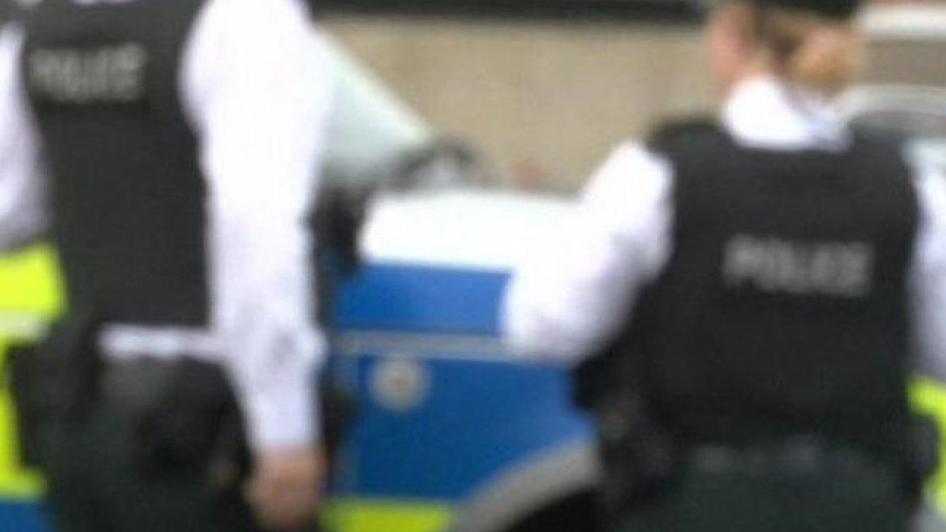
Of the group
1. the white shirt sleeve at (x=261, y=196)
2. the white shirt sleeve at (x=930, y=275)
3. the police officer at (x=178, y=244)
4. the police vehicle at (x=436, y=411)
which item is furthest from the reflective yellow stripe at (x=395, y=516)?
the white shirt sleeve at (x=930, y=275)

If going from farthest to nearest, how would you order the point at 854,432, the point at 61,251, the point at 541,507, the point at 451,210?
the point at 451,210, the point at 541,507, the point at 61,251, the point at 854,432

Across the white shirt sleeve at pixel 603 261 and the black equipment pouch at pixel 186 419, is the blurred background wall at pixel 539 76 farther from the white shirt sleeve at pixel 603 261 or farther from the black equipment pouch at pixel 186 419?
the white shirt sleeve at pixel 603 261

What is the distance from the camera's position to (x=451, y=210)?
5.10 meters

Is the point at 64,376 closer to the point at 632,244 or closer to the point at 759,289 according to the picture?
the point at 632,244

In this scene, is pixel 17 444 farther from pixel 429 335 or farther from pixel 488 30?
pixel 488 30

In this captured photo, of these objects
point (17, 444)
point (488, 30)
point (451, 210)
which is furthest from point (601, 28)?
point (17, 444)

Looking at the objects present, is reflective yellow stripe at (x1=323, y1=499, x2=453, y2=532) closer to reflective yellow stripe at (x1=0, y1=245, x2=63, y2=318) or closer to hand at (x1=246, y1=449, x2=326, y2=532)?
reflective yellow stripe at (x1=0, y1=245, x2=63, y2=318)

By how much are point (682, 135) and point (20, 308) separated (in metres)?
1.46

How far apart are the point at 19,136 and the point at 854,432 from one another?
49.5 inches

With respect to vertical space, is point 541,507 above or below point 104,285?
below

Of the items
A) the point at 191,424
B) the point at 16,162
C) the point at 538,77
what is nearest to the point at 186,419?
the point at 191,424

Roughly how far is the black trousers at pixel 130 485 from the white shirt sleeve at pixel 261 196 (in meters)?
0.12

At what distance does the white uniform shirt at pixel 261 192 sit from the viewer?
3.85m

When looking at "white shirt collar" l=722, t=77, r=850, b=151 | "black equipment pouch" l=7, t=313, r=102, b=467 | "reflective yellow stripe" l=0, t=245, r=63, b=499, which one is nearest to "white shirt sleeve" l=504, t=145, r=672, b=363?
"white shirt collar" l=722, t=77, r=850, b=151
